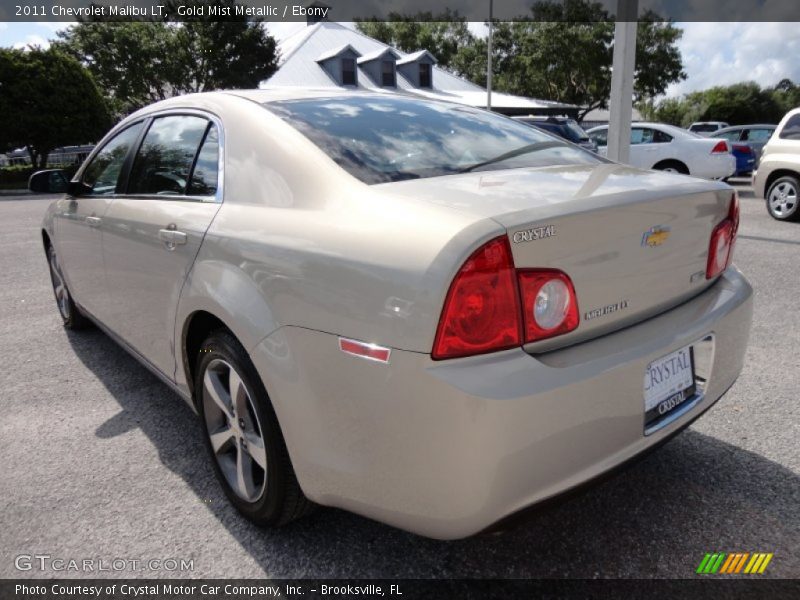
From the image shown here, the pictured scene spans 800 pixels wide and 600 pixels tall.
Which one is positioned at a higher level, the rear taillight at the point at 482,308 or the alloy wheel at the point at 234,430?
the rear taillight at the point at 482,308

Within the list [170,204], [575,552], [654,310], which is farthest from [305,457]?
[170,204]

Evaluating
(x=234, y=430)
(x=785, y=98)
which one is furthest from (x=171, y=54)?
(x=785, y=98)

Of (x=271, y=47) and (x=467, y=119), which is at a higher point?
(x=271, y=47)

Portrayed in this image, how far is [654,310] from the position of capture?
196 cm

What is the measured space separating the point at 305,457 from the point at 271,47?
34.4 meters

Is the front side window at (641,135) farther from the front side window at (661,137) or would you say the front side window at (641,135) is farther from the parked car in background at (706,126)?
the parked car in background at (706,126)

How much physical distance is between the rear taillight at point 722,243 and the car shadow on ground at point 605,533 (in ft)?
2.45

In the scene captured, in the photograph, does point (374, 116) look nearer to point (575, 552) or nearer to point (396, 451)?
point (396, 451)

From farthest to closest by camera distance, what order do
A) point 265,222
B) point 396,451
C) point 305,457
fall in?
A: point 265,222, point 305,457, point 396,451

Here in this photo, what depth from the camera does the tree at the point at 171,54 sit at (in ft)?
97.6

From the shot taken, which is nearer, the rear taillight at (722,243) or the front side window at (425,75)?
the rear taillight at (722,243)

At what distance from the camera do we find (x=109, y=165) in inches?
137

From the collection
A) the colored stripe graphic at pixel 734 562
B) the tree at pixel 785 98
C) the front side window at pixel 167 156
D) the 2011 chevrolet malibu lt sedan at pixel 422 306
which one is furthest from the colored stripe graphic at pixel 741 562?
the tree at pixel 785 98

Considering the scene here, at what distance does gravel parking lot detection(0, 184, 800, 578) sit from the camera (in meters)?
2.08
